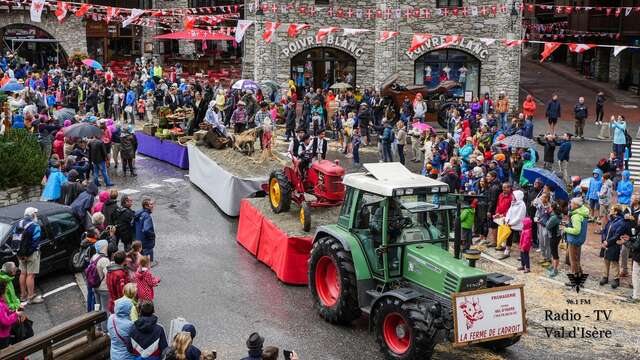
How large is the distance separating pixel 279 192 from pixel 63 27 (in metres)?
33.3

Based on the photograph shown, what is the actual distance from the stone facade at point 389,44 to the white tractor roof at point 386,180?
22844mm

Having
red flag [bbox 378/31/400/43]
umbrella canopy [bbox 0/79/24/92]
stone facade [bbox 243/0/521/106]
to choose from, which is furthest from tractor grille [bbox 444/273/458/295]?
stone facade [bbox 243/0/521/106]

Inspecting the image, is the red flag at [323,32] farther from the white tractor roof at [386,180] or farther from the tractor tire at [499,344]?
the tractor tire at [499,344]

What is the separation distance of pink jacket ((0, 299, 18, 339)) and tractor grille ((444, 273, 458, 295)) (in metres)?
5.69

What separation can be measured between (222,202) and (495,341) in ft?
32.6

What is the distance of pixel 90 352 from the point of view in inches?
417

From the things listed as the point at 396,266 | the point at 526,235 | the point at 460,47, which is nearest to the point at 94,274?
the point at 396,266

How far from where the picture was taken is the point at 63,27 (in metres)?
44.7

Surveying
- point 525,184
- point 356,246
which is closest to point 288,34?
point 525,184

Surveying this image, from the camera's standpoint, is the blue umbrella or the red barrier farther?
the blue umbrella

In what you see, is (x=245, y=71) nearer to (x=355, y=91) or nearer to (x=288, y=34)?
(x=288, y=34)

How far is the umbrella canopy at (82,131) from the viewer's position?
2080cm

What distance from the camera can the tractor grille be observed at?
10.3m

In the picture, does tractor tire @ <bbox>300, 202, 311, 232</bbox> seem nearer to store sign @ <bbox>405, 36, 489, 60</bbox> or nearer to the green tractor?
the green tractor
